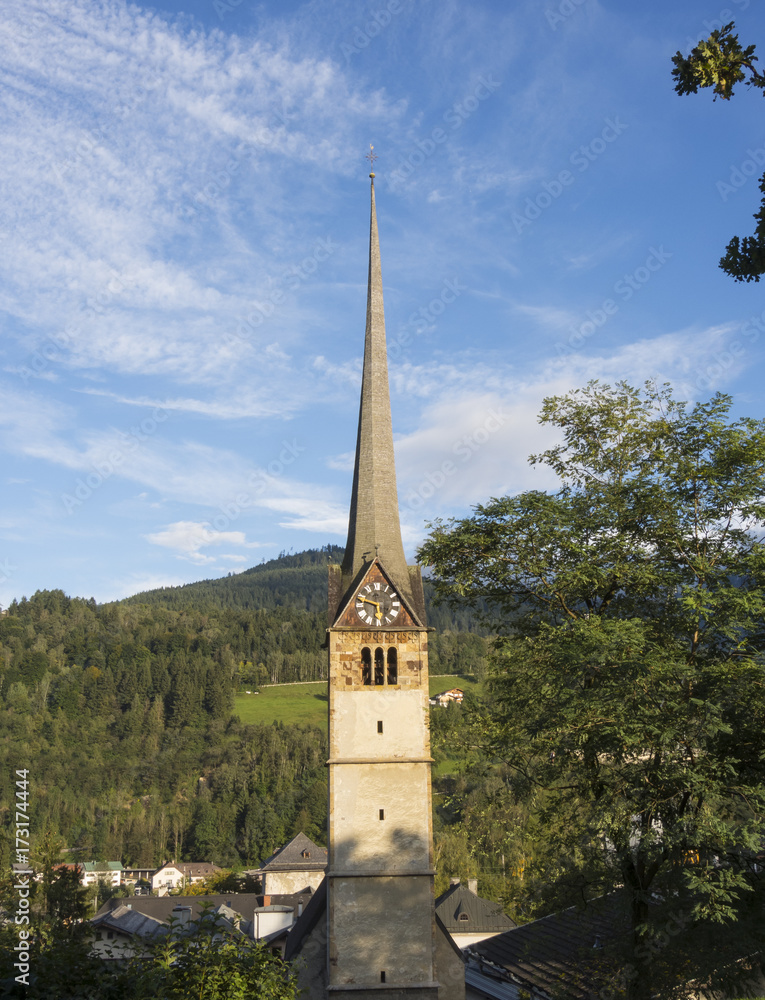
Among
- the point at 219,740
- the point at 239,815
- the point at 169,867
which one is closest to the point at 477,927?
the point at 169,867

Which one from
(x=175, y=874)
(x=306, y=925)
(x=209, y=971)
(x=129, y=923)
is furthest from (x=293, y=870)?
(x=209, y=971)

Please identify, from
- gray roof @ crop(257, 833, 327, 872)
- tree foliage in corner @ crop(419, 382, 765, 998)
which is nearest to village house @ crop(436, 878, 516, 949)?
gray roof @ crop(257, 833, 327, 872)

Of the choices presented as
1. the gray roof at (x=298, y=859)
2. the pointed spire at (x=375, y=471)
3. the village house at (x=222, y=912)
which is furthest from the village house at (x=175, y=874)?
the pointed spire at (x=375, y=471)

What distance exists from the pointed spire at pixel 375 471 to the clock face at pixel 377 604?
0.51 m

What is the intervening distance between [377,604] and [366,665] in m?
2.01

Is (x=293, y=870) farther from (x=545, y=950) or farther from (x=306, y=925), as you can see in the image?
(x=545, y=950)

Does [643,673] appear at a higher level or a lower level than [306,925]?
higher

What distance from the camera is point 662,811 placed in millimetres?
16781

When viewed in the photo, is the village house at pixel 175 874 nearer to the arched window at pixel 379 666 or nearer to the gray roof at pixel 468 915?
the gray roof at pixel 468 915

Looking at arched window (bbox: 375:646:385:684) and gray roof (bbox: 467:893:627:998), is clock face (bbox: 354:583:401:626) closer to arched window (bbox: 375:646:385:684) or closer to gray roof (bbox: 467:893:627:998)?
arched window (bbox: 375:646:385:684)

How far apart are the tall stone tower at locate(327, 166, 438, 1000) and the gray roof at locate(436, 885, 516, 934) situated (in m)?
30.8

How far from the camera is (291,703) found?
173250 mm

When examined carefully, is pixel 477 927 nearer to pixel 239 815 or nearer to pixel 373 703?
pixel 373 703

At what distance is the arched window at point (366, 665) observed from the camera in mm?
27422
